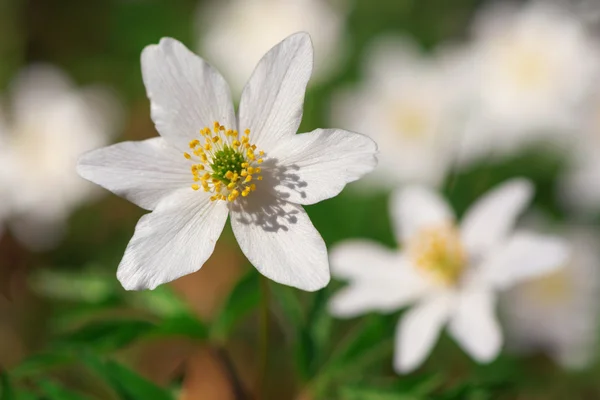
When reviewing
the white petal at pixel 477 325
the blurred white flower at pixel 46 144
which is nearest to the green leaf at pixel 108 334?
the white petal at pixel 477 325

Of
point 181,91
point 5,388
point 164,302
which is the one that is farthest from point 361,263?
point 5,388

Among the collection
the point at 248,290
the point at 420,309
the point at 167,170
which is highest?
the point at 167,170

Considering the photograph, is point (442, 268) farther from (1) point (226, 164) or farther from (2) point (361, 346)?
(1) point (226, 164)

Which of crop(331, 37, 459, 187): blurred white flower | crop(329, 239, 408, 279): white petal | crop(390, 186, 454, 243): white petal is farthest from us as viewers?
crop(331, 37, 459, 187): blurred white flower

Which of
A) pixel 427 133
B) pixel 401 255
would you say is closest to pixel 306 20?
pixel 427 133

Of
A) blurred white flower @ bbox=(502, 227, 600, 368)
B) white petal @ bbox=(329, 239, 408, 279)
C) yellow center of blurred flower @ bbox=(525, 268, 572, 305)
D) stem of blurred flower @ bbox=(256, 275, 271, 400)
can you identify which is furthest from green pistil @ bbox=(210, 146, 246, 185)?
yellow center of blurred flower @ bbox=(525, 268, 572, 305)

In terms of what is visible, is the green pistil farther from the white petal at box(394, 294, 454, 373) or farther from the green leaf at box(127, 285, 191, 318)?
the white petal at box(394, 294, 454, 373)

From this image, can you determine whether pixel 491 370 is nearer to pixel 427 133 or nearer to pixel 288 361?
pixel 288 361

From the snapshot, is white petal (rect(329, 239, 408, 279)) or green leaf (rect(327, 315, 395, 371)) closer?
green leaf (rect(327, 315, 395, 371))
